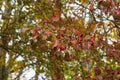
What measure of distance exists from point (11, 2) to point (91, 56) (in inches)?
94.9

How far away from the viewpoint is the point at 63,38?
320 centimetres

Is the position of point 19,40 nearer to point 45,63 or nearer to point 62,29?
Result: point 45,63

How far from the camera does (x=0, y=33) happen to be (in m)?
4.91

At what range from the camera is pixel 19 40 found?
464 centimetres

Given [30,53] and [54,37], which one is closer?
[54,37]

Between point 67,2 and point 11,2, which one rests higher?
point 11,2

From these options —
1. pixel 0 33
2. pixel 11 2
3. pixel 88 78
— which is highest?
pixel 11 2

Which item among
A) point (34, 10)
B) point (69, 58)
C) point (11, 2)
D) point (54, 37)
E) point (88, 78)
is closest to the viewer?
point (54, 37)

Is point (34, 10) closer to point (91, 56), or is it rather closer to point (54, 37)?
point (91, 56)

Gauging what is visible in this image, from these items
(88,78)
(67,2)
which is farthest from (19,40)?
(88,78)

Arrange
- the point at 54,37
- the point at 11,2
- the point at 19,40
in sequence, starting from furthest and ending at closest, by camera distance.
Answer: the point at 11,2 < the point at 19,40 < the point at 54,37

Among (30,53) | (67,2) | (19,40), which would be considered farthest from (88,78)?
(67,2)

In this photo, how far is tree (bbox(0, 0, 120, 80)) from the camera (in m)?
3.20

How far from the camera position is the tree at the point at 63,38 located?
3203mm
